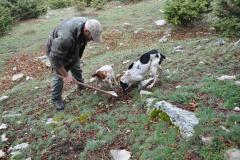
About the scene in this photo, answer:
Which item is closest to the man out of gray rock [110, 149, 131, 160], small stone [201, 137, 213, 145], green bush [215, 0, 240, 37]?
gray rock [110, 149, 131, 160]

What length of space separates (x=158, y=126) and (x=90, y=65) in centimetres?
550

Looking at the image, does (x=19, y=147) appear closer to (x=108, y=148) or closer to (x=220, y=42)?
(x=108, y=148)

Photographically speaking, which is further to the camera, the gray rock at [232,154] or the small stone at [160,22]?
the small stone at [160,22]

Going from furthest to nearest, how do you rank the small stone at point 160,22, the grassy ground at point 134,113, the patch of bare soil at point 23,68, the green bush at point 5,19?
1. the green bush at point 5,19
2. the small stone at point 160,22
3. the patch of bare soil at point 23,68
4. the grassy ground at point 134,113

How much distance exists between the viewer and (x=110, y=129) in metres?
7.04

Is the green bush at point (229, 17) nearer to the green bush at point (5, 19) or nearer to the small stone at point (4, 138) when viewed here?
the small stone at point (4, 138)

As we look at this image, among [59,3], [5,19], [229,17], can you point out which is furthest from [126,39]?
[59,3]

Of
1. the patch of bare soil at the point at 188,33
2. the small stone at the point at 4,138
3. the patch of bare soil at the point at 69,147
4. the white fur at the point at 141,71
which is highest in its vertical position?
the white fur at the point at 141,71

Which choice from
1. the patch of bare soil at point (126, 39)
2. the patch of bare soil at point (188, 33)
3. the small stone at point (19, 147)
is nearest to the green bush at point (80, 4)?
the patch of bare soil at point (126, 39)

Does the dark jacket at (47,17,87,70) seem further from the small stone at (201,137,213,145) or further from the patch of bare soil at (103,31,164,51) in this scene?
the patch of bare soil at (103,31,164,51)

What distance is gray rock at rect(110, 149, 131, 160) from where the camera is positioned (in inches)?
243

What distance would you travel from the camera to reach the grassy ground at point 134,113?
19.8ft

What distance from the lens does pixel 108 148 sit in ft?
21.5

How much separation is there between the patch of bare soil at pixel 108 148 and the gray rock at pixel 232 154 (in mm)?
1644
